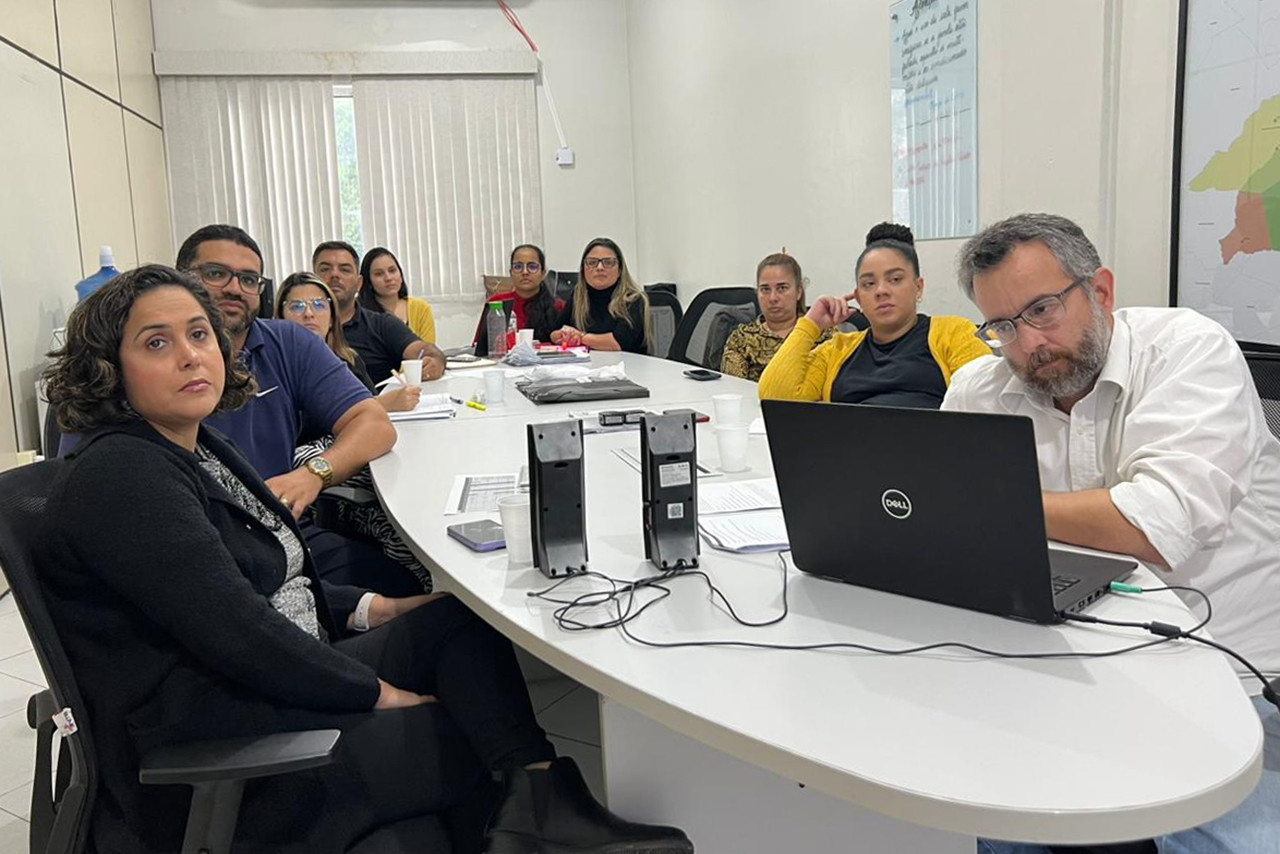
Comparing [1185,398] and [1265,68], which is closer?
[1185,398]

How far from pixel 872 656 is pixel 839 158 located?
3.72 metres

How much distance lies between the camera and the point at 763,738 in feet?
2.89

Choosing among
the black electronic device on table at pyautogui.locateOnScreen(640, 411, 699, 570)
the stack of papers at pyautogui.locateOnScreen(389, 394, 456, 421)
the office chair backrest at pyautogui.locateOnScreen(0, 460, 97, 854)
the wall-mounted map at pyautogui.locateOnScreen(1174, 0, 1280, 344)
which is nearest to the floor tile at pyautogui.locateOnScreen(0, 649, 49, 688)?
the stack of papers at pyautogui.locateOnScreen(389, 394, 456, 421)

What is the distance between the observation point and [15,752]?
2414 millimetres

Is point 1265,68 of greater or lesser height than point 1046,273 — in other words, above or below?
above

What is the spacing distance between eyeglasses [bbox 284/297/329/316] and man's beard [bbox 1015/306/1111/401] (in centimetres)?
247

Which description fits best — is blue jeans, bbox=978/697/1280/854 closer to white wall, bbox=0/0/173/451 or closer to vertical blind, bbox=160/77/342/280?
white wall, bbox=0/0/173/451

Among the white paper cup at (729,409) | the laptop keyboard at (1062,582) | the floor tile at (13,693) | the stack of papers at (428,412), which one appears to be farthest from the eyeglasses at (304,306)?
the laptop keyboard at (1062,582)

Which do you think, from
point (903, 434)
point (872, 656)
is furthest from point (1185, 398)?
point (872, 656)

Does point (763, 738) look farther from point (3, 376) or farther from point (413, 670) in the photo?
point (3, 376)

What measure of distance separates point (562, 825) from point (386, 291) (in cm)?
441

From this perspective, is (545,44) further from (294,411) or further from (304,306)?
(294,411)

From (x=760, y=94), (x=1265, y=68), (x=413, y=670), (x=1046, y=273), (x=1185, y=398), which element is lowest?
(x=413, y=670)

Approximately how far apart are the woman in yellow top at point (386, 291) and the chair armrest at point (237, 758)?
417cm
